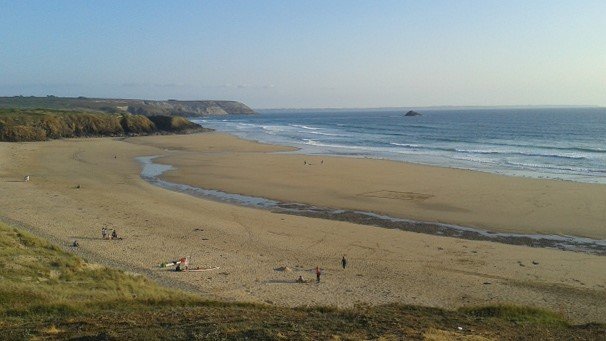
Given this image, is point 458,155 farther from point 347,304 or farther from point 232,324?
point 232,324

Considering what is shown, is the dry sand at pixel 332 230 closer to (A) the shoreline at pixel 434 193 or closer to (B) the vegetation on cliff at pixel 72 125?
(A) the shoreline at pixel 434 193

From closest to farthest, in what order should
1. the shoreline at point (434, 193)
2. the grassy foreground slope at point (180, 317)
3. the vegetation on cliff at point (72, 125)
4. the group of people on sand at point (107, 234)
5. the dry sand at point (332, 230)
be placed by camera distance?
the grassy foreground slope at point (180, 317) < the dry sand at point (332, 230) < the group of people on sand at point (107, 234) < the shoreline at point (434, 193) < the vegetation on cliff at point (72, 125)

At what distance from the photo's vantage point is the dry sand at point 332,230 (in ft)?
50.3

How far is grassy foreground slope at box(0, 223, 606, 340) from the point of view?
30.1 ft

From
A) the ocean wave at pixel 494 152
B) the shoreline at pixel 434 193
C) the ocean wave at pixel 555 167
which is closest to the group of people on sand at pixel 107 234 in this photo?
the shoreline at pixel 434 193

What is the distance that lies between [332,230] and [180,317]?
1243cm

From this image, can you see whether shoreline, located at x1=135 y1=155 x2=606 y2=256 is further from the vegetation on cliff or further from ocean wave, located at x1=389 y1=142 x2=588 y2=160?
the vegetation on cliff

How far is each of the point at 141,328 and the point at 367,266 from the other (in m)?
9.72

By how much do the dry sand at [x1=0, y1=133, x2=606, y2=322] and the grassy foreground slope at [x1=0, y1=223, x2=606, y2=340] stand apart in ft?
6.76

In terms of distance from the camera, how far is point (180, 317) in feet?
34.1

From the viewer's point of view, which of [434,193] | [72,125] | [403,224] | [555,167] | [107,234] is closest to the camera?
[107,234]

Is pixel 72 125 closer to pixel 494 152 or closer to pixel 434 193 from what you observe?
pixel 494 152

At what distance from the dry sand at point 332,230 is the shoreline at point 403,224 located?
0.84m

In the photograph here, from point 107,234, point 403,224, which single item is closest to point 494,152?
point 403,224
